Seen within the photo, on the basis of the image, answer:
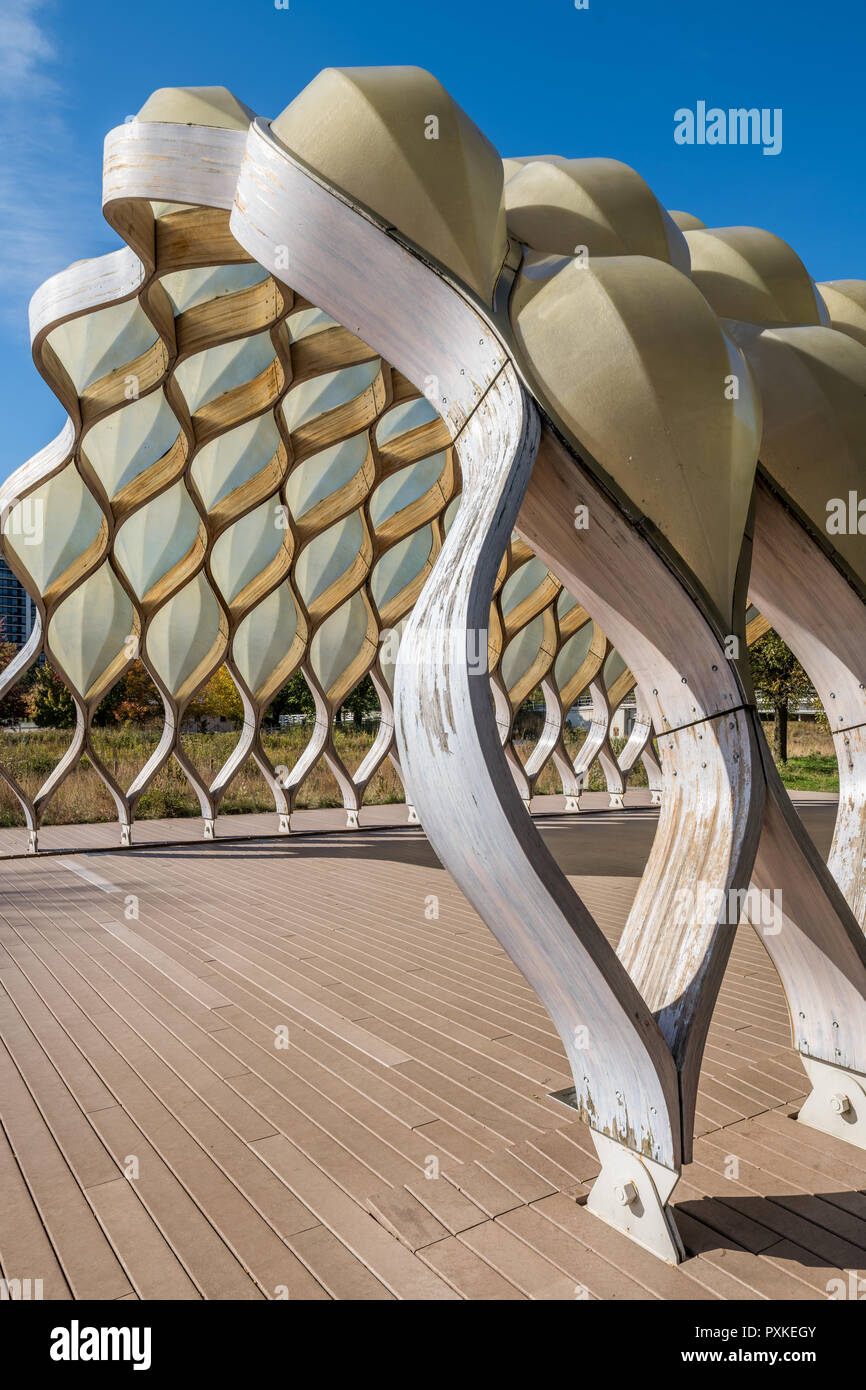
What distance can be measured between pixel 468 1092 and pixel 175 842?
34.4 ft

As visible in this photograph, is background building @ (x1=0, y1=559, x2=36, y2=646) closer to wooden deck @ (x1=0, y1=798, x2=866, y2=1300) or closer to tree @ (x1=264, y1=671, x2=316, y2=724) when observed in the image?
tree @ (x1=264, y1=671, x2=316, y2=724)

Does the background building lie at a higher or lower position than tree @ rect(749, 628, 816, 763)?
higher

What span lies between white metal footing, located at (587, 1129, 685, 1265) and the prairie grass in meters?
14.0

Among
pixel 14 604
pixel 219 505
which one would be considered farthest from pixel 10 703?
pixel 14 604

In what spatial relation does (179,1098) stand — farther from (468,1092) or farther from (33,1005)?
(33,1005)

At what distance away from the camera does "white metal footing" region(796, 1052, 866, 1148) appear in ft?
13.3

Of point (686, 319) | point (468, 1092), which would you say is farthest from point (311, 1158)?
point (686, 319)

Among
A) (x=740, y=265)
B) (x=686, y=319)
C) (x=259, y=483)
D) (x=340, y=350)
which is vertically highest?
(x=340, y=350)

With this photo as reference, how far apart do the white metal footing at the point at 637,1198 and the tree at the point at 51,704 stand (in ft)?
110

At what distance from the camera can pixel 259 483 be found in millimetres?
12797

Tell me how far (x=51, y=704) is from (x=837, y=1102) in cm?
3467

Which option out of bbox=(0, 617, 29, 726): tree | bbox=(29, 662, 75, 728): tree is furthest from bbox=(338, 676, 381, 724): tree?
bbox=(0, 617, 29, 726): tree

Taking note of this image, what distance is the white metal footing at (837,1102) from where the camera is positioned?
4.06 meters
